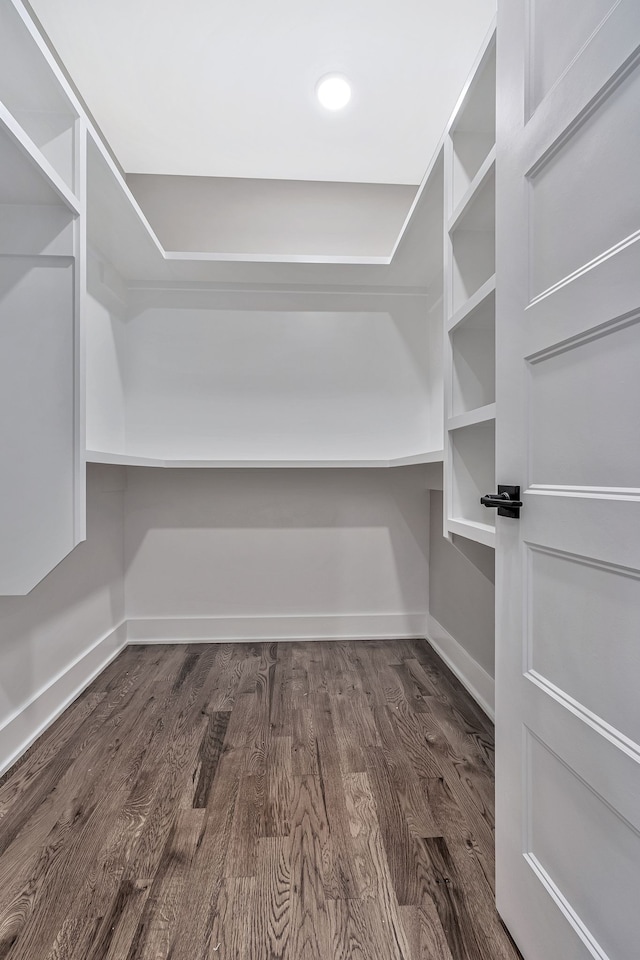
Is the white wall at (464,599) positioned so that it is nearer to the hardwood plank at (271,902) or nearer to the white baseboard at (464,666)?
the white baseboard at (464,666)

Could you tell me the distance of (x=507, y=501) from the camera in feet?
3.29

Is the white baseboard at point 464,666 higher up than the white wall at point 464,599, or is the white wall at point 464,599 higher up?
the white wall at point 464,599

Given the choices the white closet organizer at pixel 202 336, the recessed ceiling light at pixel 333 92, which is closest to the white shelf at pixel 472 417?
the white closet organizer at pixel 202 336

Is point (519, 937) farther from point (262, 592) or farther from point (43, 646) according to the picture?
point (262, 592)

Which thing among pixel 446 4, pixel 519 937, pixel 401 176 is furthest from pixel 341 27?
pixel 519 937

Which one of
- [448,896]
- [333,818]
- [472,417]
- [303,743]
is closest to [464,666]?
[303,743]

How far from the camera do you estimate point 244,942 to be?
1.00 meters

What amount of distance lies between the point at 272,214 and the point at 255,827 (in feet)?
9.48

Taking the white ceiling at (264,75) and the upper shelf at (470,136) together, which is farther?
the white ceiling at (264,75)

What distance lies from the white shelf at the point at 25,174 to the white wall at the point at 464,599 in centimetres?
155

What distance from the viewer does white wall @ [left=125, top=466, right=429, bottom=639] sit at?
108 inches

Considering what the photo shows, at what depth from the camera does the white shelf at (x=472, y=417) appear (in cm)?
123

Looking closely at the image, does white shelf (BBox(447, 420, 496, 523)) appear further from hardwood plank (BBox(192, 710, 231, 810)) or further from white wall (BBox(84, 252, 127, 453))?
white wall (BBox(84, 252, 127, 453))

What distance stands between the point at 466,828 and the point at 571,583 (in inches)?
34.9
